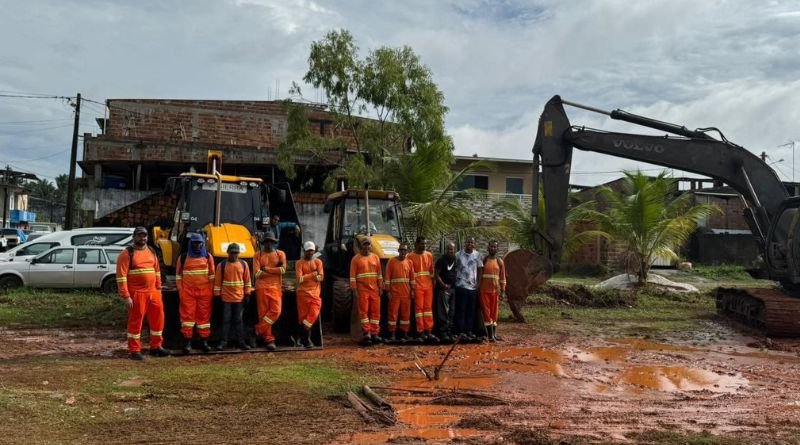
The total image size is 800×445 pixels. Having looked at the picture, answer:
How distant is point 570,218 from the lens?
61.8ft

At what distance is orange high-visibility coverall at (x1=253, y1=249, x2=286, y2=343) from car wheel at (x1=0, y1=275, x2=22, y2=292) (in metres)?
9.79

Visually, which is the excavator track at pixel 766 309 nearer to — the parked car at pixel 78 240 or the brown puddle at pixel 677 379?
the brown puddle at pixel 677 379

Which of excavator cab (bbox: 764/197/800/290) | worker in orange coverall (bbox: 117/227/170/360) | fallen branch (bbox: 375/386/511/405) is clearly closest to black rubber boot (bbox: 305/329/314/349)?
worker in orange coverall (bbox: 117/227/170/360)

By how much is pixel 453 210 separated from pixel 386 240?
5534 millimetres

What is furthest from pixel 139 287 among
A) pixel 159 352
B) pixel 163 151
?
pixel 163 151

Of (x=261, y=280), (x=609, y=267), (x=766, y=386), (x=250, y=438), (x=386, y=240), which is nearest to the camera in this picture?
(x=250, y=438)

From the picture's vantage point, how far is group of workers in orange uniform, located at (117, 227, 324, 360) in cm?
902

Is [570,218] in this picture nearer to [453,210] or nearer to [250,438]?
[453,210]

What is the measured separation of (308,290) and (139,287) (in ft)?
7.85

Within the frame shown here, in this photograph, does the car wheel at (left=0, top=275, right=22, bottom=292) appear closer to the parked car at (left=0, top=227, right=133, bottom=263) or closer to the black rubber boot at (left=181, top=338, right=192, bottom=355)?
the parked car at (left=0, top=227, right=133, bottom=263)

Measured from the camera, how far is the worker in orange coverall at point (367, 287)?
10539 millimetres

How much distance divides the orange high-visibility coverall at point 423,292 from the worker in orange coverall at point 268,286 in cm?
223

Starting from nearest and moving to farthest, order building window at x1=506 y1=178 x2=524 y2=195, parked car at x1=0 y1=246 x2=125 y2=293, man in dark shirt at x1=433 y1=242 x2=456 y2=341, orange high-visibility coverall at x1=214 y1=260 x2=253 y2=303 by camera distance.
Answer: orange high-visibility coverall at x1=214 y1=260 x2=253 y2=303 < man in dark shirt at x1=433 y1=242 x2=456 y2=341 < parked car at x1=0 y1=246 x2=125 y2=293 < building window at x1=506 y1=178 x2=524 y2=195

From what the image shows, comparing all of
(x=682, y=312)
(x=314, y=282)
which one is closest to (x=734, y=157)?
(x=682, y=312)
